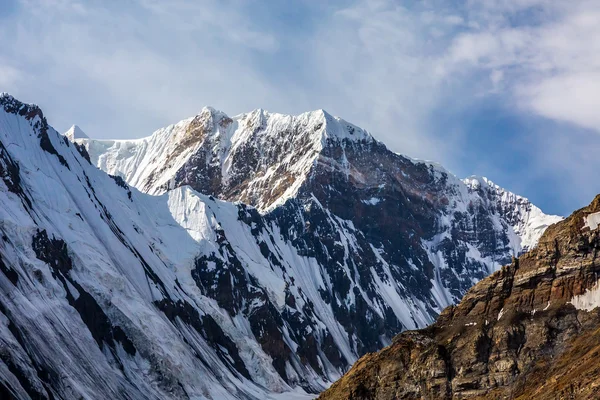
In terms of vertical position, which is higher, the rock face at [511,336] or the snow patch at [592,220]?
the snow patch at [592,220]

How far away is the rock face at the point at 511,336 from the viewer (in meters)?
80.2

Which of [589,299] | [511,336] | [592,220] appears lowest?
[589,299]

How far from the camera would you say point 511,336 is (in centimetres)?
8300

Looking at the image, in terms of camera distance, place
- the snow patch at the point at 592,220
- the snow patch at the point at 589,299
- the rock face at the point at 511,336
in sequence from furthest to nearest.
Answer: the snow patch at the point at 592,220, the snow patch at the point at 589,299, the rock face at the point at 511,336

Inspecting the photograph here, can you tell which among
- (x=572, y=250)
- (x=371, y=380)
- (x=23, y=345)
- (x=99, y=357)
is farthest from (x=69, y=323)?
(x=572, y=250)

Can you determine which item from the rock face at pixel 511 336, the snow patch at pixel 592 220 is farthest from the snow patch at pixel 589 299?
the snow patch at pixel 592 220

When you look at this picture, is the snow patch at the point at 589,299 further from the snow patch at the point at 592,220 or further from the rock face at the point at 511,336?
the snow patch at the point at 592,220

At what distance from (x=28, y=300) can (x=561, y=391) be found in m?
121

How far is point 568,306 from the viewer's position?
8262 centimetres

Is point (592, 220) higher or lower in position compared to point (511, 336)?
higher

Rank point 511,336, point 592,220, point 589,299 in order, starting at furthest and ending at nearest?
1. point 592,220
2. point 511,336
3. point 589,299

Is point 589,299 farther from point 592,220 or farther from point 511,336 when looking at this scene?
point 592,220

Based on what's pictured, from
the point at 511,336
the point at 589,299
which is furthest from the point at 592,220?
the point at 511,336

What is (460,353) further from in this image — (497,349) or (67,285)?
(67,285)
